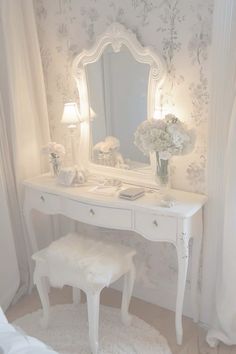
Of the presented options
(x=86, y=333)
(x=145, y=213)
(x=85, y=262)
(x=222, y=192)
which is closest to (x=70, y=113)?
(x=145, y=213)

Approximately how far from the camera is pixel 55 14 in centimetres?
226

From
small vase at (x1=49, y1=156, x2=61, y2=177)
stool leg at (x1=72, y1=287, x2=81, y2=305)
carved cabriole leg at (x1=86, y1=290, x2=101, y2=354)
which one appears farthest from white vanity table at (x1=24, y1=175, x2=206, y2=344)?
stool leg at (x1=72, y1=287, x2=81, y2=305)

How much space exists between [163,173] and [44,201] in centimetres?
77

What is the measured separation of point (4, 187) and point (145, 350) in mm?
1293

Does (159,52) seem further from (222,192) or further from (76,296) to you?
(76,296)

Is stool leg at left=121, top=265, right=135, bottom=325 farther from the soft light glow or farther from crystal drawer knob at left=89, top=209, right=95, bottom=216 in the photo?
the soft light glow

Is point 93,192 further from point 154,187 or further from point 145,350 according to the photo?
point 145,350

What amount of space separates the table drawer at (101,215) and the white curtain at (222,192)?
1.51 ft

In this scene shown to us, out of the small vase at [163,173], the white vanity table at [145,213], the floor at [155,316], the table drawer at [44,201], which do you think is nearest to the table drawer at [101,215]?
the white vanity table at [145,213]

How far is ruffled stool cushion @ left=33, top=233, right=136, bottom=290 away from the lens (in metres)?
1.85

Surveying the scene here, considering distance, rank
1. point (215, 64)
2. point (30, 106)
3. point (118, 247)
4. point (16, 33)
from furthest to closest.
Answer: point (30, 106)
point (16, 33)
point (118, 247)
point (215, 64)

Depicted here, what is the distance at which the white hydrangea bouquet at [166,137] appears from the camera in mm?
1800

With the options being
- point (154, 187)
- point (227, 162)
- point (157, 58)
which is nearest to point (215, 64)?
point (157, 58)

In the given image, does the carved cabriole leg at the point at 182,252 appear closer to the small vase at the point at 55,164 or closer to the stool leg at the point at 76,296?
the stool leg at the point at 76,296
